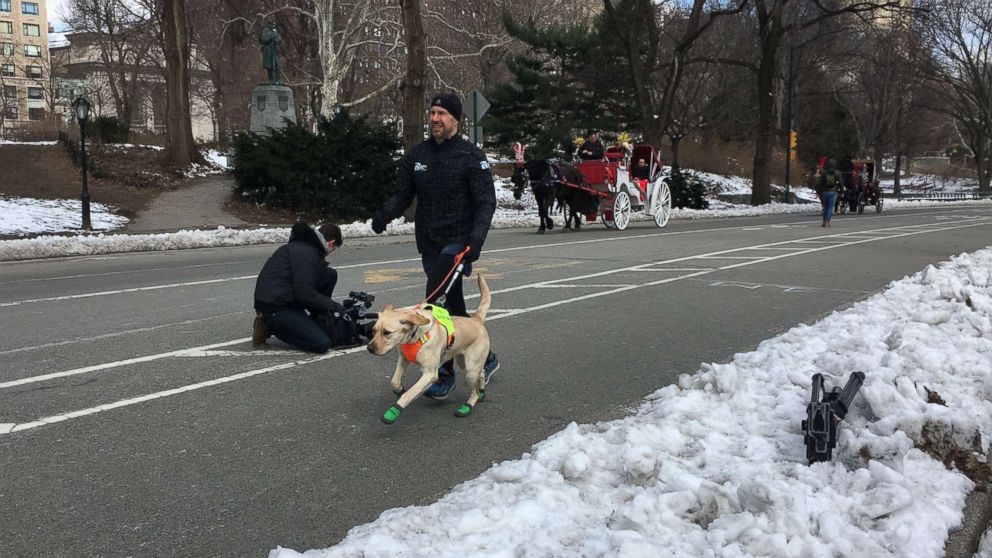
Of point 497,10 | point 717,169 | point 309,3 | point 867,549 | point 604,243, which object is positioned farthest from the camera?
point 717,169

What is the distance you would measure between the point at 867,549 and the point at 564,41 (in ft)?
142

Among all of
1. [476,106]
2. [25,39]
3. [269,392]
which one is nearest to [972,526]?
[269,392]

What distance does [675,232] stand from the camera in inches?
864

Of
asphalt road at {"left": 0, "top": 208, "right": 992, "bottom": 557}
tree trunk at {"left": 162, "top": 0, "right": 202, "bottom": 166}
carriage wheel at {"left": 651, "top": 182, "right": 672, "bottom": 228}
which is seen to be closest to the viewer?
asphalt road at {"left": 0, "top": 208, "right": 992, "bottom": 557}

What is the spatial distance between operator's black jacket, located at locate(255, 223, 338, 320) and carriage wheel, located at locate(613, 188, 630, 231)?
51.5ft

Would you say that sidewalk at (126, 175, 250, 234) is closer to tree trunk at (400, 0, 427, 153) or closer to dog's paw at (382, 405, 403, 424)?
tree trunk at (400, 0, 427, 153)

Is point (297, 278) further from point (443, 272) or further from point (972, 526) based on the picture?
point (972, 526)

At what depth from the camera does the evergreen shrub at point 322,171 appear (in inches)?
1032

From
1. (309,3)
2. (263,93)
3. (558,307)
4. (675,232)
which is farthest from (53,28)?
(558,307)

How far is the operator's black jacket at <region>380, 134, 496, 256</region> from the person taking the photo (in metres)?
5.78

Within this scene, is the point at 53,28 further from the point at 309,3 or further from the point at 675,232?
the point at 675,232

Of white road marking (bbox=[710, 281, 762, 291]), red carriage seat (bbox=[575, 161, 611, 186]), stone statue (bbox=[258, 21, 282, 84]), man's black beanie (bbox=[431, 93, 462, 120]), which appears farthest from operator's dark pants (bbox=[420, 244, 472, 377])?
stone statue (bbox=[258, 21, 282, 84])

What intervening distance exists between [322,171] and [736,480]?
24.0 meters

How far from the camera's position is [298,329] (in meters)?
7.20
